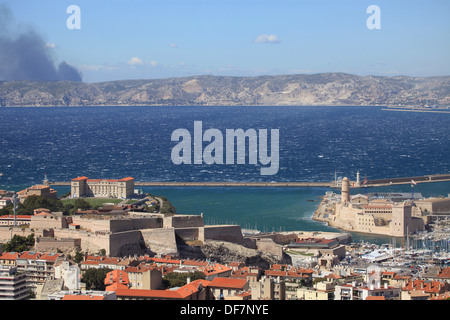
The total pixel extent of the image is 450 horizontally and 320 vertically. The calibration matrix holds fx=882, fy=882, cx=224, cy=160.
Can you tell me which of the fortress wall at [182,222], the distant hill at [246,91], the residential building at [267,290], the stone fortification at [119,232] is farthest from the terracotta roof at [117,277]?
the distant hill at [246,91]

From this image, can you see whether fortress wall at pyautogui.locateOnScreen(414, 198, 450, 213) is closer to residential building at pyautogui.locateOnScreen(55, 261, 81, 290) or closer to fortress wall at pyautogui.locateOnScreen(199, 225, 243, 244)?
fortress wall at pyautogui.locateOnScreen(199, 225, 243, 244)

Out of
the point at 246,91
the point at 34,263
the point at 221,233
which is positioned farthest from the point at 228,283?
the point at 246,91

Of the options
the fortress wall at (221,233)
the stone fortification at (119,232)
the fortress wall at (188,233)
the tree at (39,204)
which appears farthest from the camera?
the tree at (39,204)

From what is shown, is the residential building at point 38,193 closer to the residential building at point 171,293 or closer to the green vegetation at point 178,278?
the green vegetation at point 178,278

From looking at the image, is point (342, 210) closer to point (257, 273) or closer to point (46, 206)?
point (46, 206)

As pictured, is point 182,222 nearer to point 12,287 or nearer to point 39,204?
point 39,204

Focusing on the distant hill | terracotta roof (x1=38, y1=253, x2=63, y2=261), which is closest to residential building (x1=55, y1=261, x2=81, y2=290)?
terracotta roof (x1=38, y1=253, x2=63, y2=261)
